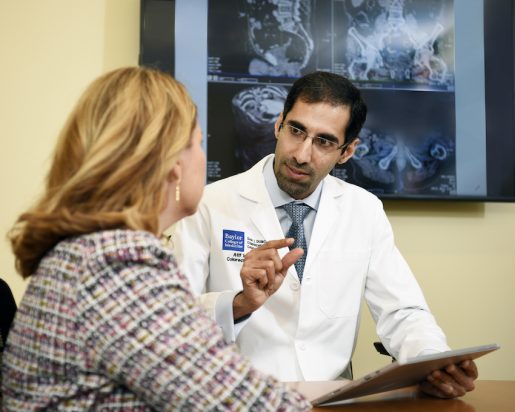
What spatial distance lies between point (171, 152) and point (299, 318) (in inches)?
38.3

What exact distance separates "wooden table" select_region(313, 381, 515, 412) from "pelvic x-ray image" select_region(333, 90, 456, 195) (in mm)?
1208

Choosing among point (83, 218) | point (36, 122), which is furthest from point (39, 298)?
point (36, 122)

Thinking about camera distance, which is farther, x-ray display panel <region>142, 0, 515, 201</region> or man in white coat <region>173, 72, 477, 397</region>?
x-ray display panel <region>142, 0, 515, 201</region>

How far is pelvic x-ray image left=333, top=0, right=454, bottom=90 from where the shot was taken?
2.46 meters

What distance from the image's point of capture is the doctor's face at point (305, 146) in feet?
6.29

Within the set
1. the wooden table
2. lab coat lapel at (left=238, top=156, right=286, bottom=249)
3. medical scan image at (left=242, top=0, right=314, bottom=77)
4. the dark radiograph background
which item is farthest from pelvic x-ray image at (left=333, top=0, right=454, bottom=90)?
the wooden table

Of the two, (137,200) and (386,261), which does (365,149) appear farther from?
(137,200)

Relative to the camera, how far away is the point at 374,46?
2.48 m

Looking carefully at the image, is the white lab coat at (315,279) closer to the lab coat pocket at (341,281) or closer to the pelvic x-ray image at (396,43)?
the lab coat pocket at (341,281)

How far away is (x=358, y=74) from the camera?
2469mm

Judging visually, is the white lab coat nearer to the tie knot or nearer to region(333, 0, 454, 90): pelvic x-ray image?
A: the tie knot

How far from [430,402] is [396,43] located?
1.65 meters

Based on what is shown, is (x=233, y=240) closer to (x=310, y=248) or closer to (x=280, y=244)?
Answer: (x=310, y=248)

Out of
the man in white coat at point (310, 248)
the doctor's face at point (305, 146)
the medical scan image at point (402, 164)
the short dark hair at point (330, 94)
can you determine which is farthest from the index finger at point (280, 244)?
the medical scan image at point (402, 164)
